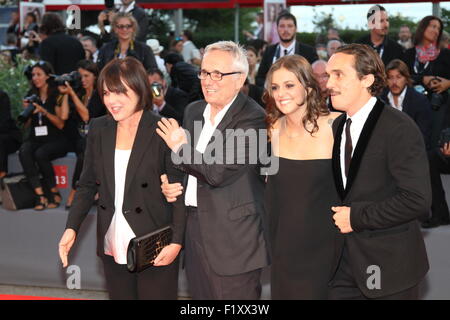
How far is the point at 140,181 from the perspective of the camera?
3312 millimetres

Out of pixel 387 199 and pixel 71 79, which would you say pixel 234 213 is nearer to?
pixel 387 199

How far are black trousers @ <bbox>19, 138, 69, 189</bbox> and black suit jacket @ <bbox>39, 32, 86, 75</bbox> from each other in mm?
1288

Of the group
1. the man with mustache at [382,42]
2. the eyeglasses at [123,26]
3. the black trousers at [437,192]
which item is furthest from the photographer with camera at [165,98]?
the black trousers at [437,192]

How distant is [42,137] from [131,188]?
3536mm

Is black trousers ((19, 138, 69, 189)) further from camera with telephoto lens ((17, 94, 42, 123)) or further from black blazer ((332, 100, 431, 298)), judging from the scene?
black blazer ((332, 100, 431, 298))

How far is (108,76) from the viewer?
326 centimetres

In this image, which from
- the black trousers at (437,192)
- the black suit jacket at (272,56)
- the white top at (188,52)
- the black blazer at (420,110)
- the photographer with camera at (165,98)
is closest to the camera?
the black trousers at (437,192)

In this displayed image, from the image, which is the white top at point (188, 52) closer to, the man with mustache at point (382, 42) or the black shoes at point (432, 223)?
the man with mustache at point (382, 42)

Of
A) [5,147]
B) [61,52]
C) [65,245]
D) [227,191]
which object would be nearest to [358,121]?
[227,191]

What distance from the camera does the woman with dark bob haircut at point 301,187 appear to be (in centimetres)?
314

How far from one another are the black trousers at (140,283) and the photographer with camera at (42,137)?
10.6 ft

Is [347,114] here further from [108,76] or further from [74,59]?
[74,59]

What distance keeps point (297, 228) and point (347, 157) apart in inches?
16.2

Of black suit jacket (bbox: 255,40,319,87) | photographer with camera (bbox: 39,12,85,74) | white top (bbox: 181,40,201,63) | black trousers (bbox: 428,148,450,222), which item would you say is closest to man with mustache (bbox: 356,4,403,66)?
black suit jacket (bbox: 255,40,319,87)
